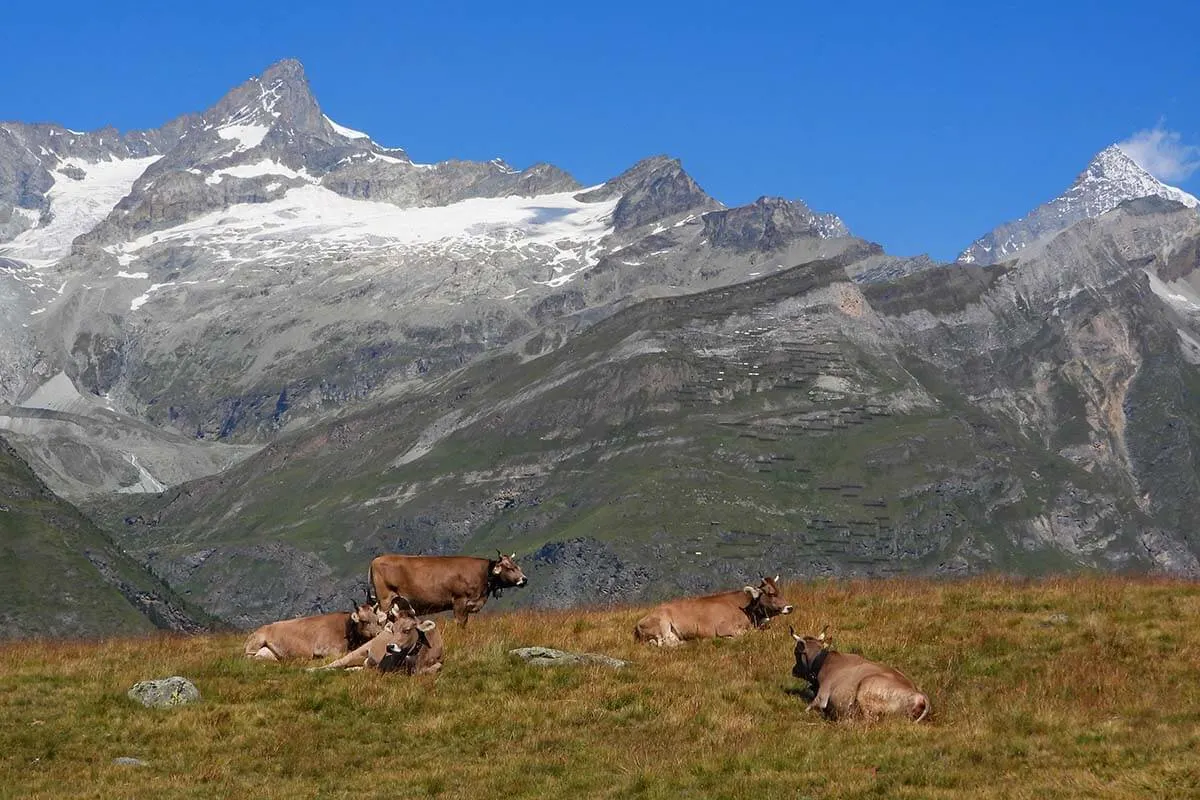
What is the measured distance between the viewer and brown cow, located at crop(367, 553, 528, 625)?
38.5 m

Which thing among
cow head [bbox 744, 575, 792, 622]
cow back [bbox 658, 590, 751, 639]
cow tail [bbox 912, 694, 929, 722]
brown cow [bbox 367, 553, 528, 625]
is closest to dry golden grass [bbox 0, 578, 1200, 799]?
cow tail [bbox 912, 694, 929, 722]

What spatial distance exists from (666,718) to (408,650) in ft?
22.4

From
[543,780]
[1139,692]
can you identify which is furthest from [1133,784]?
[543,780]

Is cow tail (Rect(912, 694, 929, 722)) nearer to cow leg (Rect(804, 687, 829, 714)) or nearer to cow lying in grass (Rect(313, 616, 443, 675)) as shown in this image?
cow leg (Rect(804, 687, 829, 714))

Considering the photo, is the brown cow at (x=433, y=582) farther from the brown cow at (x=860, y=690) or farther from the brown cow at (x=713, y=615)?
the brown cow at (x=860, y=690)

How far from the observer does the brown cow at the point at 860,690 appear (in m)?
26.8

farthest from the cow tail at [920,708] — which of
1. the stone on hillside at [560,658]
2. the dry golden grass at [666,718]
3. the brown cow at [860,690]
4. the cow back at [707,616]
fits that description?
the cow back at [707,616]

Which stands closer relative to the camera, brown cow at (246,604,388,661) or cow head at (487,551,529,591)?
brown cow at (246,604,388,661)

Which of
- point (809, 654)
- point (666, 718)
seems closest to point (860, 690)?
point (809, 654)

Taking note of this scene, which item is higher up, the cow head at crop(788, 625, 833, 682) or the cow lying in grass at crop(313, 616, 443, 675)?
the cow head at crop(788, 625, 833, 682)

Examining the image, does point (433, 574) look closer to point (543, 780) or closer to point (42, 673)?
point (42, 673)

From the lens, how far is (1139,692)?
2691 centimetres

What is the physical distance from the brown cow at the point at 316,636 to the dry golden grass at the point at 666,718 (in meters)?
0.85

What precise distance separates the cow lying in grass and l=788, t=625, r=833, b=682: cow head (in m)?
7.51
